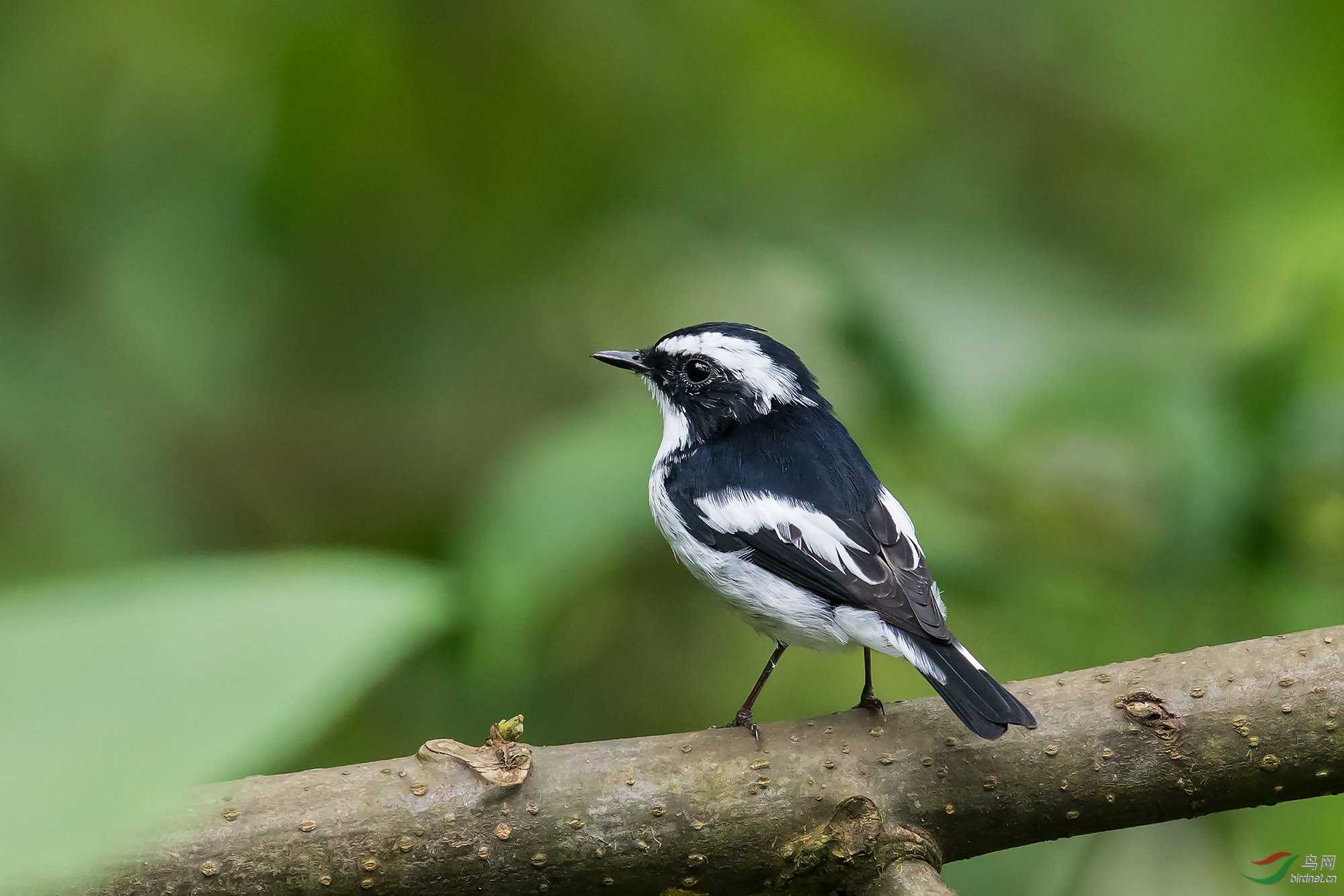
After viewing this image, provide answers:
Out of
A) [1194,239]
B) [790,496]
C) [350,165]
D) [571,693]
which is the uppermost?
[350,165]

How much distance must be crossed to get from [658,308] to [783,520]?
8.26ft

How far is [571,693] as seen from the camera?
4.00 meters

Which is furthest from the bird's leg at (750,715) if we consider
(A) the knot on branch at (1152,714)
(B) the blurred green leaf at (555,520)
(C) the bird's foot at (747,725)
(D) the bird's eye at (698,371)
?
(D) the bird's eye at (698,371)

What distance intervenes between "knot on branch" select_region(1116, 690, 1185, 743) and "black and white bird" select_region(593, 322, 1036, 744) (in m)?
0.26

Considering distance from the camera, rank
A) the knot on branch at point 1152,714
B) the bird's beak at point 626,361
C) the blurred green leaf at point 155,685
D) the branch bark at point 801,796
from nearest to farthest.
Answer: the blurred green leaf at point 155,685, the branch bark at point 801,796, the knot on branch at point 1152,714, the bird's beak at point 626,361

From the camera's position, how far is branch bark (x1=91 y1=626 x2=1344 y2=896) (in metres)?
2.08

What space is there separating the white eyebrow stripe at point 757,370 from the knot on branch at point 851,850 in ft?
5.01

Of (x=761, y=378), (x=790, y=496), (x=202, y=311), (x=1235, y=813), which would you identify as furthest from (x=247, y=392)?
(x=1235, y=813)

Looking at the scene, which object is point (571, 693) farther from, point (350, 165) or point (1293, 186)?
point (1293, 186)

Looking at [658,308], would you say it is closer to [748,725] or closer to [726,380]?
[726,380]

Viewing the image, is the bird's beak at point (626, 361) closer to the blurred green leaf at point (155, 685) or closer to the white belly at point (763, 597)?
the white belly at point (763, 597)

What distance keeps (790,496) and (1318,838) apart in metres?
1.75

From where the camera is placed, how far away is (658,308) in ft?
17.0

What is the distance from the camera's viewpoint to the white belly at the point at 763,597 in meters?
2.69
